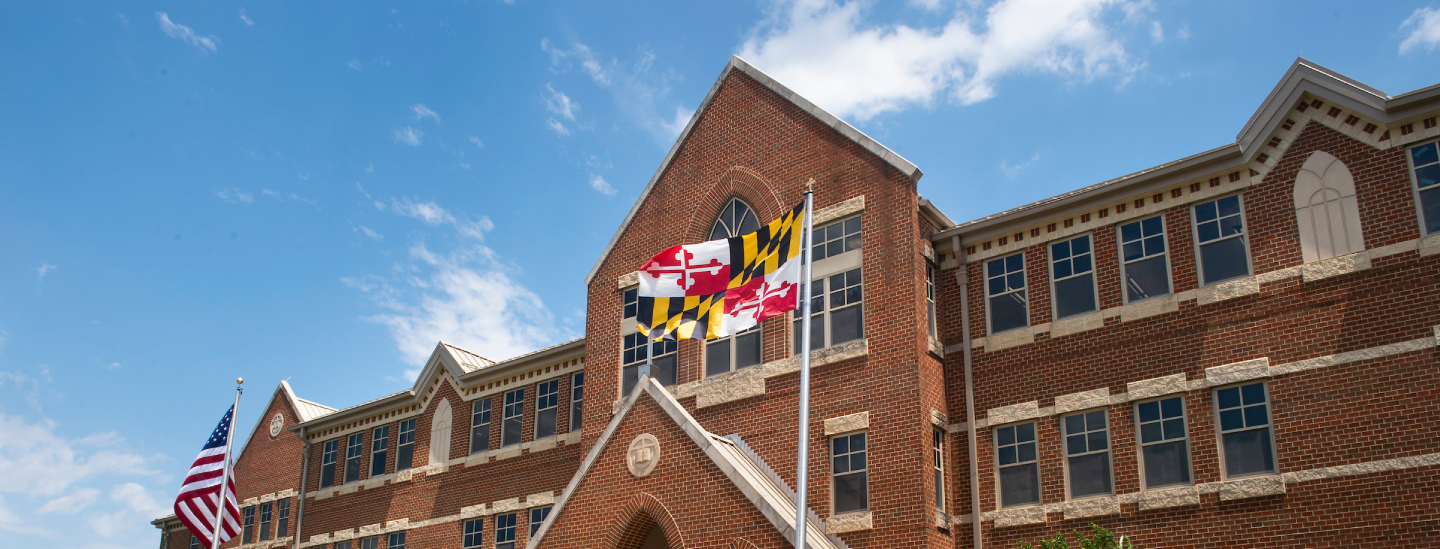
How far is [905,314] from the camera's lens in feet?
70.1

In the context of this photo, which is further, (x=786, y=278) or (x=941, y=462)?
(x=941, y=462)

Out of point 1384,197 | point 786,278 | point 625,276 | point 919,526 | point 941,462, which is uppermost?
point 625,276

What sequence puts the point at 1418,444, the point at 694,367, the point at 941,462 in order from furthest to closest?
1. the point at 694,367
2. the point at 941,462
3. the point at 1418,444

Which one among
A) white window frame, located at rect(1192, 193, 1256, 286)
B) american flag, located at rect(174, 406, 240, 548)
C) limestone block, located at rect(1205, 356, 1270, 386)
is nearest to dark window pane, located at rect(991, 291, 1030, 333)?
white window frame, located at rect(1192, 193, 1256, 286)

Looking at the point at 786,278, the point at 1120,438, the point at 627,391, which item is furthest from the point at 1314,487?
the point at 627,391

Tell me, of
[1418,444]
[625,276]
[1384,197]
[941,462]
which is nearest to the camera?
[1418,444]

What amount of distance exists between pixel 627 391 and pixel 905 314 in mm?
7187

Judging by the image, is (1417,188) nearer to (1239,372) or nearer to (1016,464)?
(1239,372)

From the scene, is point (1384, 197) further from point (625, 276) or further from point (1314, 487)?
point (625, 276)

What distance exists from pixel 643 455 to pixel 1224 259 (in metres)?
10.8

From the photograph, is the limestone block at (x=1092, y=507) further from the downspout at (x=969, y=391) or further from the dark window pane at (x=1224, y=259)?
the dark window pane at (x=1224, y=259)

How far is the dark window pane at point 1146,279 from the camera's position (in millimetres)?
20078

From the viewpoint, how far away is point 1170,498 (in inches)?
734

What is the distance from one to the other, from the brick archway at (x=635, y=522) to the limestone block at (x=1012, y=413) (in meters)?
6.32
